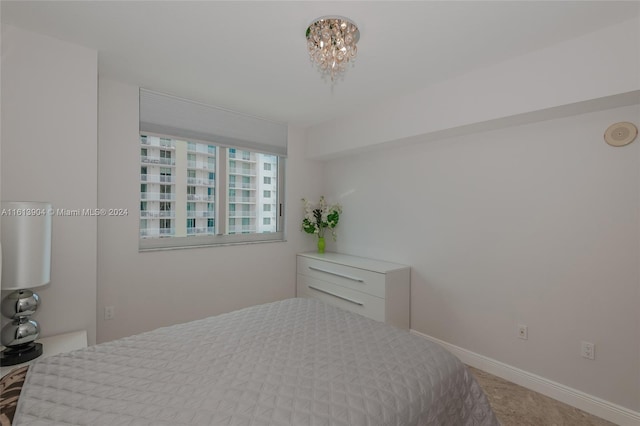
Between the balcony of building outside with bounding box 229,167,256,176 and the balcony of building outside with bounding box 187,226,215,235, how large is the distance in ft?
2.21

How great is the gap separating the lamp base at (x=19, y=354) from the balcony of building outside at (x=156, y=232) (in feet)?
4.15

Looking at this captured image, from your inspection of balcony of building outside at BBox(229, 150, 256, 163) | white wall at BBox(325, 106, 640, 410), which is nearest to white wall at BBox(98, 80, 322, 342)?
balcony of building outside at BBox(229, 150, 256, 163)

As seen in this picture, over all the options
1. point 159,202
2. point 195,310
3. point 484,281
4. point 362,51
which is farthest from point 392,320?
point 159,202

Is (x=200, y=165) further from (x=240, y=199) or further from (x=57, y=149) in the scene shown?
(x=57, y=149)

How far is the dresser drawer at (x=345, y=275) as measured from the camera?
2855 millimetres

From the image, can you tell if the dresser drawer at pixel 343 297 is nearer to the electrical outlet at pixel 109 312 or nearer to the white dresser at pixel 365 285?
the white dresser at pixel 365 285

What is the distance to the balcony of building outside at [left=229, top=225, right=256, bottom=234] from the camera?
345cm

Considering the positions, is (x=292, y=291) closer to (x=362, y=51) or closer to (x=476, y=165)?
(x=476, y=165)

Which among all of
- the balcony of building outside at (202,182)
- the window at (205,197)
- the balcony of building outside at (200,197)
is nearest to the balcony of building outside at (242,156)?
the window at (205,197)

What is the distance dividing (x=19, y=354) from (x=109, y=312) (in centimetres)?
93

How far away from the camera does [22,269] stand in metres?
1.59

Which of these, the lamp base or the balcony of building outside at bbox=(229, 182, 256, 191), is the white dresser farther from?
the lamp base

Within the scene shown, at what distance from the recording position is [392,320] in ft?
9.41

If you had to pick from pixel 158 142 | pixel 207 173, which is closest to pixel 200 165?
pixel 207 173
